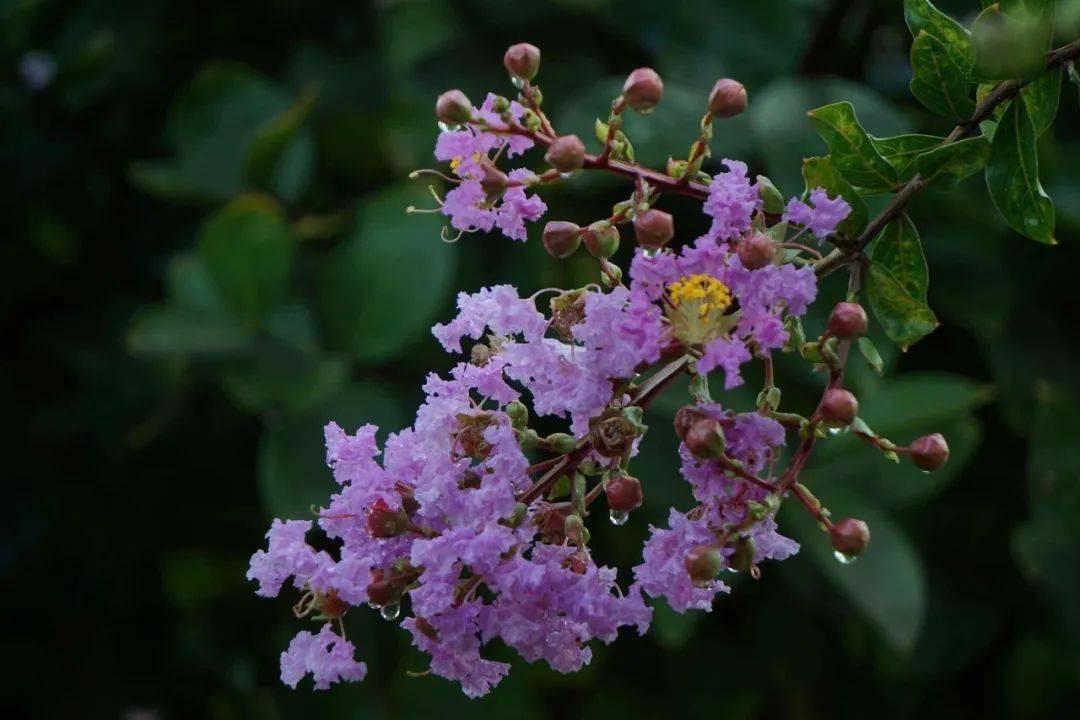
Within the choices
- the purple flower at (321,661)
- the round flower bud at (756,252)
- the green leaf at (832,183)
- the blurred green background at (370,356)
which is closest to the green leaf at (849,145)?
the green leaf at (832,183)

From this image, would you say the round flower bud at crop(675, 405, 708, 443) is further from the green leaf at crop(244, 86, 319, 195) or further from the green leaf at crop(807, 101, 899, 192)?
the green leaf at crop(244, 86, 319, 195)

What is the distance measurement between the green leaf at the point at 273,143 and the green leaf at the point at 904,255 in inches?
39.1

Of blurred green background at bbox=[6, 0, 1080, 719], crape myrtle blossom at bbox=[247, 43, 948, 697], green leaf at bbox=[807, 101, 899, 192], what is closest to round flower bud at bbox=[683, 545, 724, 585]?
crape myrtle blossom at bbox=[247, 43, 948, 697]

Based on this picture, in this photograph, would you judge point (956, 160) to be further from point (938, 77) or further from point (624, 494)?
point (624, 494)

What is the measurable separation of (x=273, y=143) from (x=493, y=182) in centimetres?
97

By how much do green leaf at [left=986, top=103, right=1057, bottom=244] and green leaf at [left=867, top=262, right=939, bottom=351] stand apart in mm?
72

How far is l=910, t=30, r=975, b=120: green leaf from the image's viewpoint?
71 cm

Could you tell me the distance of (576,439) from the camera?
0.65 m

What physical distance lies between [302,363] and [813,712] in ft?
2.77

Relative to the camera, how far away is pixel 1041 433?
5.13ft

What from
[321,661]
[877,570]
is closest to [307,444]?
[877,570]

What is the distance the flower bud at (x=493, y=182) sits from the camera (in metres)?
0.67

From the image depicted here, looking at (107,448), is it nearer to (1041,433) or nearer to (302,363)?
(302,363)

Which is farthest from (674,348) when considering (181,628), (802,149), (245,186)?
(181,628)
